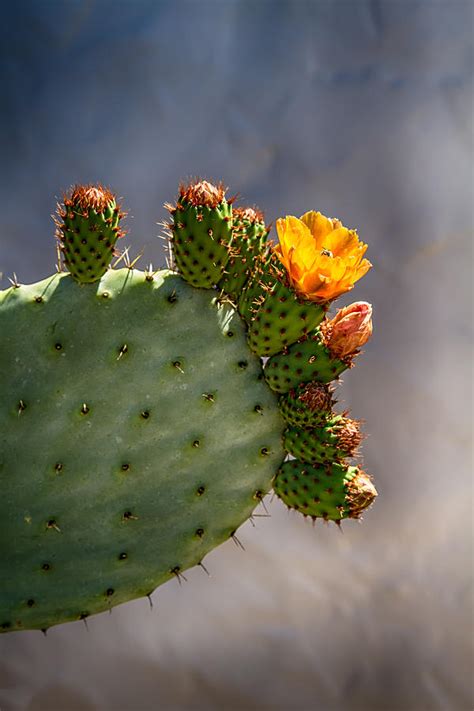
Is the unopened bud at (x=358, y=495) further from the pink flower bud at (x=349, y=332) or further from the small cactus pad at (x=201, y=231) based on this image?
the small cactus pad at (x=201, y=231)

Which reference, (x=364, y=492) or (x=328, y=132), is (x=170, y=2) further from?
(x=364, y=492)

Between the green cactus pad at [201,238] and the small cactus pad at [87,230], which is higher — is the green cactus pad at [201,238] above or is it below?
below

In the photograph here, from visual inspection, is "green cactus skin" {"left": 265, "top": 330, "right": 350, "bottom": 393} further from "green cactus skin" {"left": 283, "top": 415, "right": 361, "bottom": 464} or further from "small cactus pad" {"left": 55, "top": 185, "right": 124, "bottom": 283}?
"small cactus pad" {"left": 55, "top": 185, "right": 124, "bottom": 283}

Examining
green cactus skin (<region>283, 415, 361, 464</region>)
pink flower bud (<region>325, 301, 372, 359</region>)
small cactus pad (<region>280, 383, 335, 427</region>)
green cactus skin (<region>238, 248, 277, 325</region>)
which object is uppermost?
green cactus skin (<region>238, 248, 277, 325</region>)

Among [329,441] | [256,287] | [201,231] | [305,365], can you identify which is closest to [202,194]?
[201,231]

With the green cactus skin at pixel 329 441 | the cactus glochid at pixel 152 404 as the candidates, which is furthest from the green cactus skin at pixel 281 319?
the green cactus skin at pixel 329 441

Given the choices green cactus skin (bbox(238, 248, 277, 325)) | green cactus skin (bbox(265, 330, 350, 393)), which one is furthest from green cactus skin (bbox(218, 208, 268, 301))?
green cactus skin (bbox(265, 330, 350, 393))

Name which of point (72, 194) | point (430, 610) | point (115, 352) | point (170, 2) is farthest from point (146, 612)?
point (170, 2)
